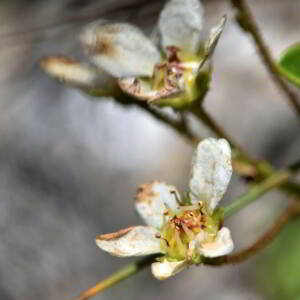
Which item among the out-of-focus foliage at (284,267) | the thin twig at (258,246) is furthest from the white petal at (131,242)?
the out-of-focus foliage at (284,267)

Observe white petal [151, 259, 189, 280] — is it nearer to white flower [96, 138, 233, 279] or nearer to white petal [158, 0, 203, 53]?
white flower [96, 138, 233, 279]

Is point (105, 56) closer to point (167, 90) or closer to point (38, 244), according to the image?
point (167, 90)

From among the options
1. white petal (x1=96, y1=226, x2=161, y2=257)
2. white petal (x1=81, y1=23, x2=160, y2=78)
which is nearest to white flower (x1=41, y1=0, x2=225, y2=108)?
white petal (x1=81, y1=23, x2=160, y2=78)

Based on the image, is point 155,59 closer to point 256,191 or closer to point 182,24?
point 182,24

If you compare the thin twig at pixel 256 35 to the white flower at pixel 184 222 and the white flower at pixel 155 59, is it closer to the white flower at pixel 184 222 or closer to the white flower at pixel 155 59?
the white flower at pixel 155 59

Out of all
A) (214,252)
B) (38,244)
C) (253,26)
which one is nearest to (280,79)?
(253,26)

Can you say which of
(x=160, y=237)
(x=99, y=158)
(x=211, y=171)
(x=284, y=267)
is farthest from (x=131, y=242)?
(x=99, y=158)
